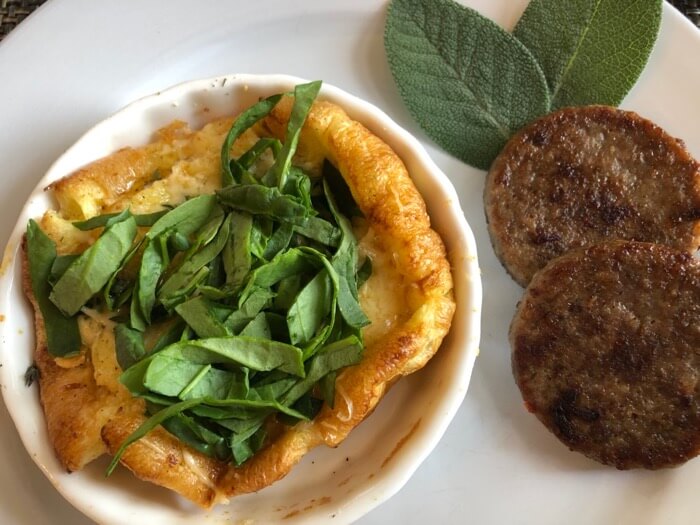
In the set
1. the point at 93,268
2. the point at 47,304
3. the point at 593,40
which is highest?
the point at 593,40

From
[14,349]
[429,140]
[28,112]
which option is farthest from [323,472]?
[28,112]

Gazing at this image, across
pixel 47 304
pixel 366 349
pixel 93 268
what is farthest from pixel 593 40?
pixel 47 304

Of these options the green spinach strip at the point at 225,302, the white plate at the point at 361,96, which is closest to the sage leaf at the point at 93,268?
the green spinach strip at the point at 225,302

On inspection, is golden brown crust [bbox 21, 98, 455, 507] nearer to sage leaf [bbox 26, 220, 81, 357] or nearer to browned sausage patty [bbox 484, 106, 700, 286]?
sage leaf [bbox 26, 220, 81, 357]

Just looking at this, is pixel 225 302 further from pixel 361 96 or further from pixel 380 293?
pixel 361 96

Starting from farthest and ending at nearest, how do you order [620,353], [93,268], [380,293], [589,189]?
[589,189] < [620,353] < [380,293] < [93,268]

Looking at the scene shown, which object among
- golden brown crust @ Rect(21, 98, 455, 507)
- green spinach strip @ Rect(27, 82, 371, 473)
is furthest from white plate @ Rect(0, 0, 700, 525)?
green spinach strip @ Rect(27, 82, 371, 473)
